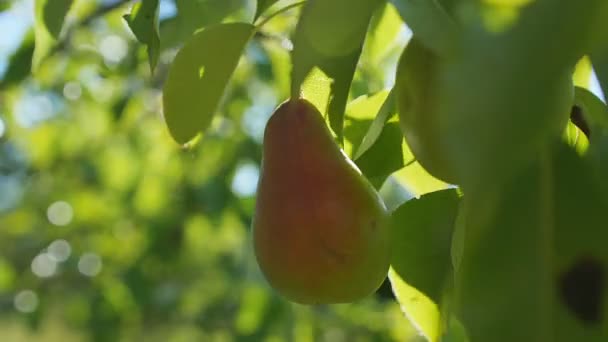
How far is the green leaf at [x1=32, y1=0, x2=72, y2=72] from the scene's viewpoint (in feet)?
2.17

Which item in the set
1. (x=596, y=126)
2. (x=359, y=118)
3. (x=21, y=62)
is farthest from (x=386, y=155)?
(x=21, y=62)

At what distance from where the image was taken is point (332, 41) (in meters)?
0.48

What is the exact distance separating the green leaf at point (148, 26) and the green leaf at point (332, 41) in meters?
0.11

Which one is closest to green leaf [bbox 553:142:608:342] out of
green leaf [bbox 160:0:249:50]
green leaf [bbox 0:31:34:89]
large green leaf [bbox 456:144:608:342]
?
large green leaf [bbox 456:144:608:342]

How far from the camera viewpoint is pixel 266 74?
1630mm

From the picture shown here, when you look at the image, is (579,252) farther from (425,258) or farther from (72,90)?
(72,90)

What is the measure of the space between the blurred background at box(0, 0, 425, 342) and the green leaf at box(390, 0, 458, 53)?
1.07 meters

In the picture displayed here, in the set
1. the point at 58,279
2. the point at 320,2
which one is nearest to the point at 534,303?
the point at 320,2

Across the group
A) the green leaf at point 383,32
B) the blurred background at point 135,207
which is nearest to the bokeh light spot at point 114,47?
the blurred background at point 135,207

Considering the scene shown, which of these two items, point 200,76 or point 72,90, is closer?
point 200,76

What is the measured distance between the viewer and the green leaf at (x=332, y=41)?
18.6 inches

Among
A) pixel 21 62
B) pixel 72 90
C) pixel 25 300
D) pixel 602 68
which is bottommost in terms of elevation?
pixel 25 300

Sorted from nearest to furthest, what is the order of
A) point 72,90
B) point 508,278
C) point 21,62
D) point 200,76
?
point 508,278 < point 200,76 < point 21,62 < point 72,90

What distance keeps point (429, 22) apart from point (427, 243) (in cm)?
19
